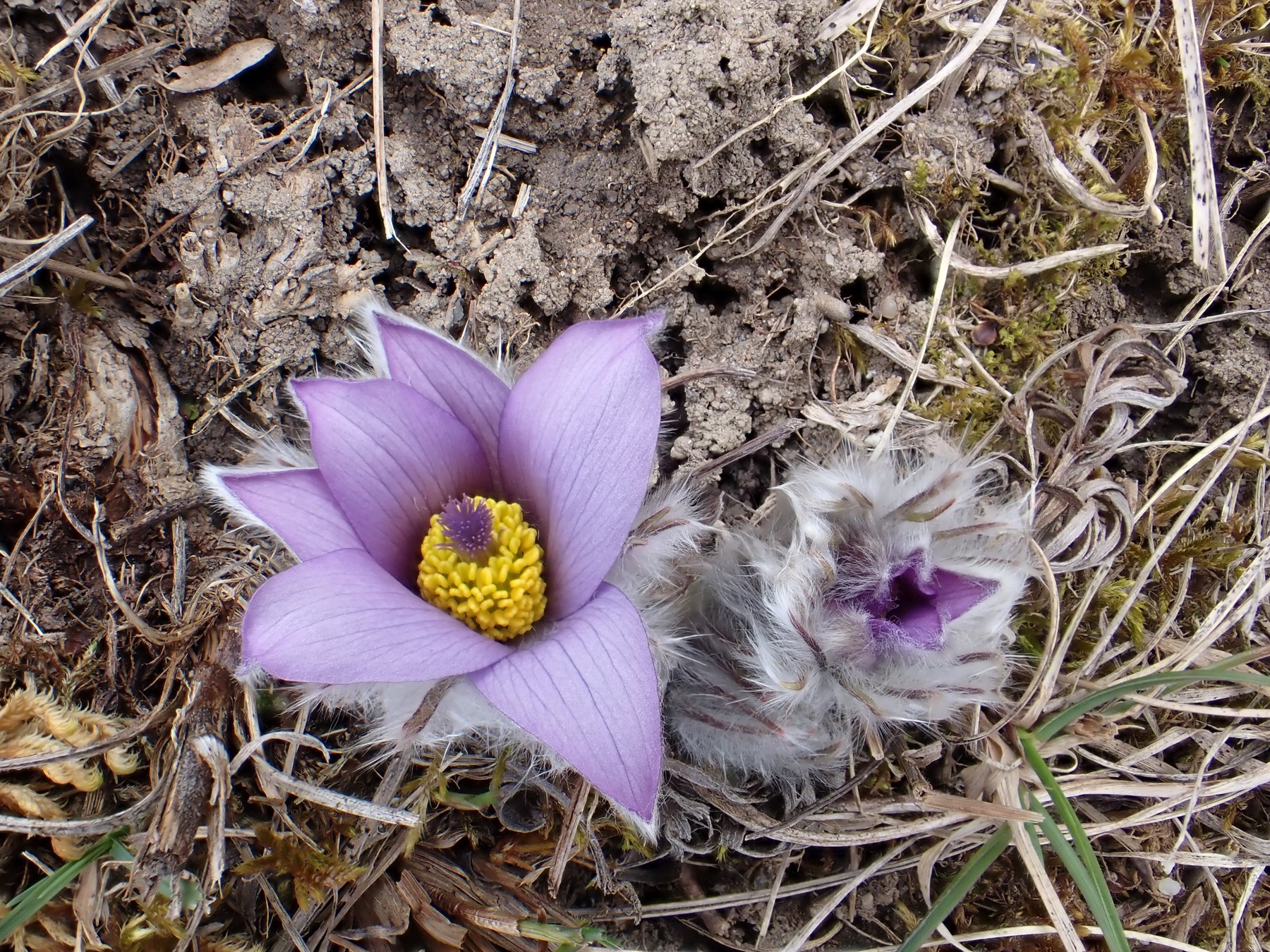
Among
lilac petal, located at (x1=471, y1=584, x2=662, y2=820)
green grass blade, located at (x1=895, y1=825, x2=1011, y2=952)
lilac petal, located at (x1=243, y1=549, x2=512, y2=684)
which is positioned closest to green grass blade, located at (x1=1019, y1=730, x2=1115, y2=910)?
green grass blade, located at (x1=895, y1=825, x2=1011, y2=952)

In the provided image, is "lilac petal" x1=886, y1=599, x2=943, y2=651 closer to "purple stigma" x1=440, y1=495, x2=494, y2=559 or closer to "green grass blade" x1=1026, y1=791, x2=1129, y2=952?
"green grass blade" x1=1026, y1=791, x2=1129, y2=952

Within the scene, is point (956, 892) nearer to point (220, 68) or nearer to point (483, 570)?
point (483, 570)

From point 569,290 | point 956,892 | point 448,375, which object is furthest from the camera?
point 569,290

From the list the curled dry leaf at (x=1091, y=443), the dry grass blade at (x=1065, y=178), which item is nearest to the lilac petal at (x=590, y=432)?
the curled dry leaf at (x=1091, y=443)

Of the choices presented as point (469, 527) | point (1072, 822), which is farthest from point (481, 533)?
point (1072, 822)

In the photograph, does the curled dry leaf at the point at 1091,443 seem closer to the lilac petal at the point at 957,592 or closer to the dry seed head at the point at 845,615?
the dry seed head at the point at 845,615

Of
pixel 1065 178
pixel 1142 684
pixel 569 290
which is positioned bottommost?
pixel 1142 684
